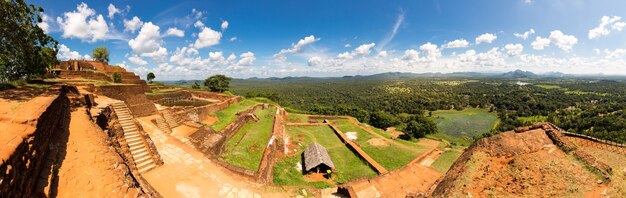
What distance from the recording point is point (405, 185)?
13.0 meters

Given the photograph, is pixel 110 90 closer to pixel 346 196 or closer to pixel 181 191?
pixel 181 191

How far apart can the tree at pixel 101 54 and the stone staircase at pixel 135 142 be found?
3047 centimetres

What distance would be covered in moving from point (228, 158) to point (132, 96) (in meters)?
9.36

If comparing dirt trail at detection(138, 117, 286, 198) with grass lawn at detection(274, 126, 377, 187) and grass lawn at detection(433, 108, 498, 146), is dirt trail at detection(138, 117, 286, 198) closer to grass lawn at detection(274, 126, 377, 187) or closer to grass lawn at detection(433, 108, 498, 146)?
grass lawn at detection(274, 126, 377, 187)

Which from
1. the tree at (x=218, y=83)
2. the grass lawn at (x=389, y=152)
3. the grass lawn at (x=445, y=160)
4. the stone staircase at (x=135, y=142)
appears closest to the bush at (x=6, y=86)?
the stone staircase at (x=135, y=142)

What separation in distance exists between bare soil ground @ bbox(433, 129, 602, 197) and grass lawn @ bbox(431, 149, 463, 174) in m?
12.2

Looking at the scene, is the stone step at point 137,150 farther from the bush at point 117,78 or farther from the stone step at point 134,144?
the bush at point 117,78

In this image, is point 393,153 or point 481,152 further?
point 393,153

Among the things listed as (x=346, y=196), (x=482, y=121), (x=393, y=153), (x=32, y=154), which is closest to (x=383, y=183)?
(x=346, y=196)

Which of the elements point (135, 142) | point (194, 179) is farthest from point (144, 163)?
point (194, 179)

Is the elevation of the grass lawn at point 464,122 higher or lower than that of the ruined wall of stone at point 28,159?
lower

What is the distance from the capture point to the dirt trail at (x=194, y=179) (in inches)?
326

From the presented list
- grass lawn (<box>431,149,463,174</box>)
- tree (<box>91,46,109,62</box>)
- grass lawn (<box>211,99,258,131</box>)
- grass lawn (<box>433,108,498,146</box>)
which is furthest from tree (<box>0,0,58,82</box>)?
grass lawn (<box>433,108,498,146</box>)

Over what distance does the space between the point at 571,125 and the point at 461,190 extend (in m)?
68.3
